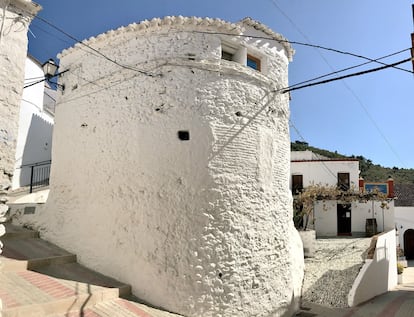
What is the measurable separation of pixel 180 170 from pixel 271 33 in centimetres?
464

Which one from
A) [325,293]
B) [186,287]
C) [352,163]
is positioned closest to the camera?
[186,287]

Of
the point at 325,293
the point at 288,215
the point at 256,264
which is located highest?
the point at 288,215

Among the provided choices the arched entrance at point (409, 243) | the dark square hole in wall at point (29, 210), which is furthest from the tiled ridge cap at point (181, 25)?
Answer: the arched entrance at point (409, 243)

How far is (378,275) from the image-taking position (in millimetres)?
12664

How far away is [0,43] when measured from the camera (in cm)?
423

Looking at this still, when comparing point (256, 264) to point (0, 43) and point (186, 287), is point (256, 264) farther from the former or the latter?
point (0, 43)

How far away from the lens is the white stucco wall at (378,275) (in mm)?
10250

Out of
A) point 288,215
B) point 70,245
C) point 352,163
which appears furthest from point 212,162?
point 352,163

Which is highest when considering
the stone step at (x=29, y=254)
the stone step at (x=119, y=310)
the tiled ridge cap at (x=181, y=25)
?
the tiled ridge cap at (x=181, y=25)

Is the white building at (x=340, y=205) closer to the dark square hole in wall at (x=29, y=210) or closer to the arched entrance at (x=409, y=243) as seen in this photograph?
the arched entrance at (x=409, y=243)

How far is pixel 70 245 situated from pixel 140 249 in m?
2.11

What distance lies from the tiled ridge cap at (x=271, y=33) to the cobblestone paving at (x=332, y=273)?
7.19 m

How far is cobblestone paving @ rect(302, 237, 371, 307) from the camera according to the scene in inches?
384

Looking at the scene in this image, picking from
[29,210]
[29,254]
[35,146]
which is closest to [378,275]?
[29,254]
